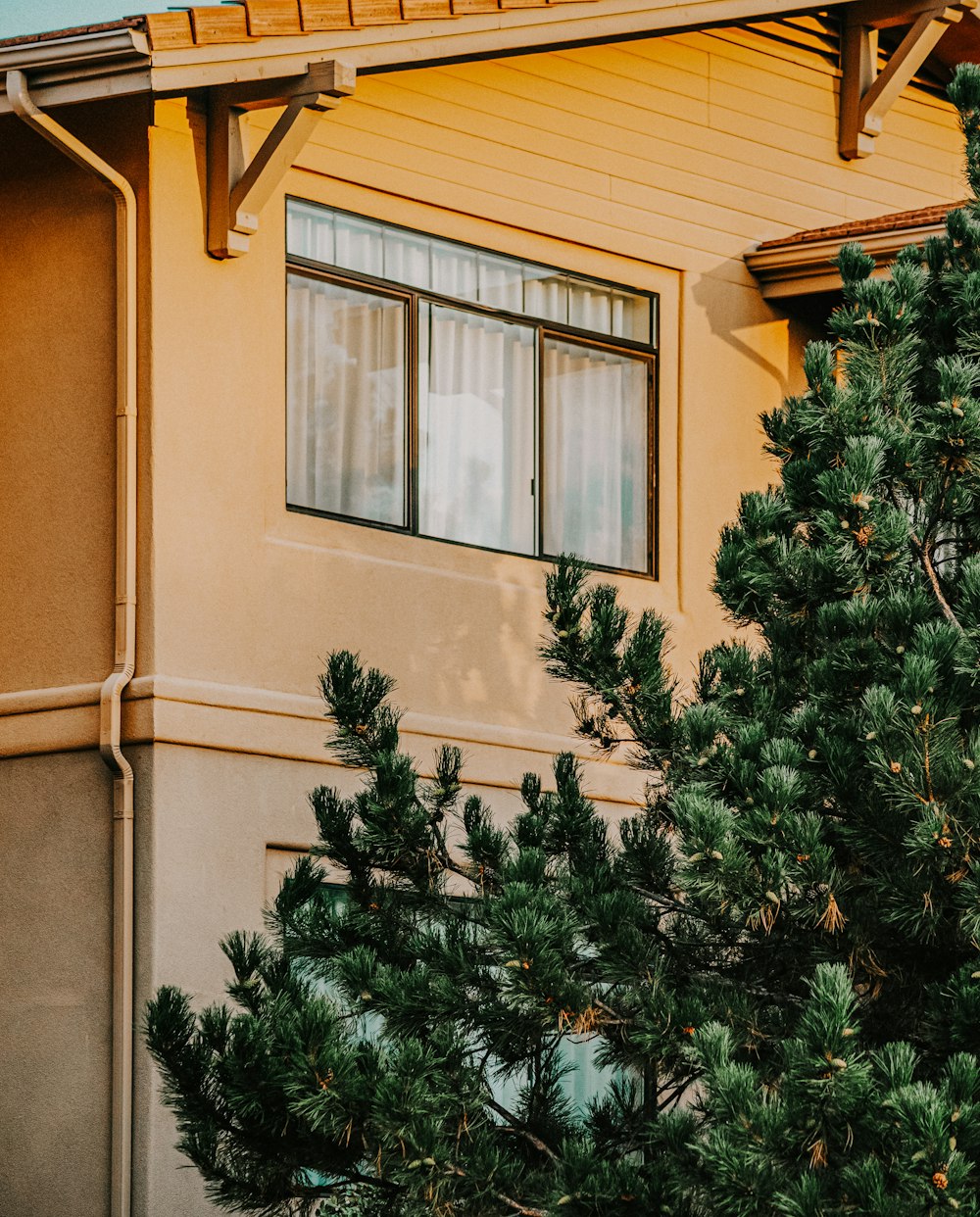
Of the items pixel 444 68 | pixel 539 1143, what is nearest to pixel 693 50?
pixel 444 68

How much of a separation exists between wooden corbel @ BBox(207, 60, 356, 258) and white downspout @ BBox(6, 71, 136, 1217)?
41cm

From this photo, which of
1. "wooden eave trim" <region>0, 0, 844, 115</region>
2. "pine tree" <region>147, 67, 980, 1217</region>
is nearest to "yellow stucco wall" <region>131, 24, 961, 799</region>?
"wooden eave trim" <region>0, 0, 844, 115</region>

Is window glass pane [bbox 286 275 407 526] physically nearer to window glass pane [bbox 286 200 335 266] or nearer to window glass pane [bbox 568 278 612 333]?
window glass pane [bbox 286 200 335 266]

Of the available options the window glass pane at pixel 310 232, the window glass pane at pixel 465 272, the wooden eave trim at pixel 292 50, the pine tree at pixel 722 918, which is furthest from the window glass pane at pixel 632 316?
the pine tree at pixel 722 918

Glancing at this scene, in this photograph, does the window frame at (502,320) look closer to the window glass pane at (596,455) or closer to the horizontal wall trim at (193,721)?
the window glass pane at (596,455)

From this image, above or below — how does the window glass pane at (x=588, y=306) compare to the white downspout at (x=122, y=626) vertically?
above

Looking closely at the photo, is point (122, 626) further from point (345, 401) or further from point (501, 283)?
point (501, 283)

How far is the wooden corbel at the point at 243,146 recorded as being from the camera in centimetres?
881

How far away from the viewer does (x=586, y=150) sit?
1112 cm

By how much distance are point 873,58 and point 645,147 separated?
2116mm

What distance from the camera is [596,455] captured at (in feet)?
36.7

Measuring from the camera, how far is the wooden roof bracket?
12.2 metres

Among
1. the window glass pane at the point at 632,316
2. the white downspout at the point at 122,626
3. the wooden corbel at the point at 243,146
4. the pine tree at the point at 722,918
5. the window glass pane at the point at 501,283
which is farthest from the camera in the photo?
the window glass pane at the point at 632,316

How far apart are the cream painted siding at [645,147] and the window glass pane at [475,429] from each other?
643 mm
